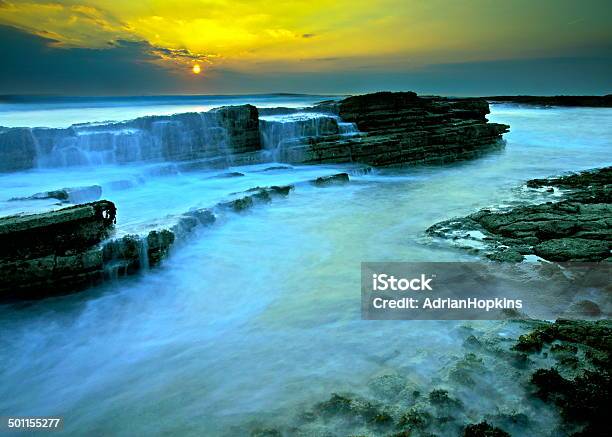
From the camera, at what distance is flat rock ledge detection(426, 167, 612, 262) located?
6641 mm

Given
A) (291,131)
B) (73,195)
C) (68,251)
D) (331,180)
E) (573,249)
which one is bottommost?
(573,249)

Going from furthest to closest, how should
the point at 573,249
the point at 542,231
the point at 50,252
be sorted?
the point at 542,231, the point at 573,249, the point at 50,252

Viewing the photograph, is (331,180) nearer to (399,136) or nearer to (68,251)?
(399,136)

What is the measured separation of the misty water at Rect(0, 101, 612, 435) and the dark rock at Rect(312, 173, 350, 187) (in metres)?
2.82

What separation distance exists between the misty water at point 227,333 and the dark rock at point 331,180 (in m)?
2.82

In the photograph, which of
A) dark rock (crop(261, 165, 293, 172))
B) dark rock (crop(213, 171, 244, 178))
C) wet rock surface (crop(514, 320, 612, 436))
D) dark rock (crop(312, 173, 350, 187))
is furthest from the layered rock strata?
wet rock surface (crop(514, 320, 612, 436))

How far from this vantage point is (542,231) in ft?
25.1

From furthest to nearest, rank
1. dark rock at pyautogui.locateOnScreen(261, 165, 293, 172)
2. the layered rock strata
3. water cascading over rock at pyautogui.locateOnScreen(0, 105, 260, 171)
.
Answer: dark rock at pyautogui.locateOnScreen(261, 165, 293, 172)
the layered rock strata
water cascading over rock at pyautogui.locateOnScreen(0, 105, 260, 171)

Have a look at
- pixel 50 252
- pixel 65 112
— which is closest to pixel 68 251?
pixel 50 252

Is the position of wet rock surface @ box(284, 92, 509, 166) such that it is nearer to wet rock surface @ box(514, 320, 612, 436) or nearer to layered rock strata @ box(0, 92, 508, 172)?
layered rock strata @ box(0, 92, 508, 172)

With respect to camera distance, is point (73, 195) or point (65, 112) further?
point (65, 112)

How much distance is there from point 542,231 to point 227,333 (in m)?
5.98

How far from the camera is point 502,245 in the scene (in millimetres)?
7145

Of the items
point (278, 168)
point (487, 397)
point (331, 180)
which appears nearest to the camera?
point (487, 397)
